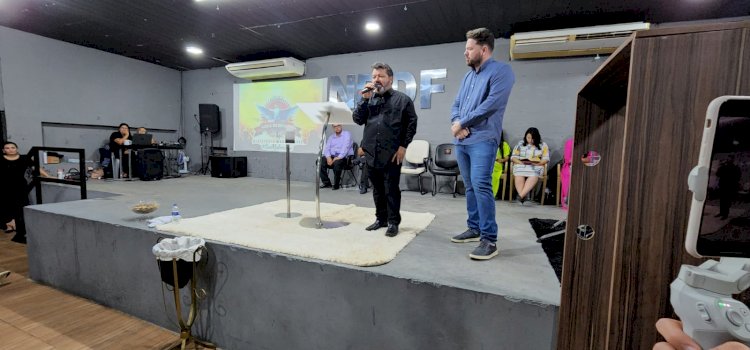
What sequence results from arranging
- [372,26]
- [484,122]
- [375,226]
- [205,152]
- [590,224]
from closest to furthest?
[590,224], [484,122], [375,226], [372,26], [205,152]

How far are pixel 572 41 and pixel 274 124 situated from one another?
5.03 metres

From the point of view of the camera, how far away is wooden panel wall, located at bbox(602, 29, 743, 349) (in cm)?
56

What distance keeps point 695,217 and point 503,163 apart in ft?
13.6

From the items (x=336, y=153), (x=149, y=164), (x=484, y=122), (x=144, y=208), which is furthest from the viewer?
(x=149, y=164)

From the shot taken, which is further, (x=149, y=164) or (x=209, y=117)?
(x=209, y=117)

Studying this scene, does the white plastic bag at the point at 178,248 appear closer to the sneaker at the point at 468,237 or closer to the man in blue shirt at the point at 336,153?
the sneaker at the point at 468,237

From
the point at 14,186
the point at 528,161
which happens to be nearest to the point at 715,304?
the point at 528,161

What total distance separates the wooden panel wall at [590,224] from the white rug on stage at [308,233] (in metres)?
0.80

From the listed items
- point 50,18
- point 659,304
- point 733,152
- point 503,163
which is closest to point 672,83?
point 733,152

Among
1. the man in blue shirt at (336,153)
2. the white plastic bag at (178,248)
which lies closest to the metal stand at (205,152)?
the man in blue shirt at (336,153)

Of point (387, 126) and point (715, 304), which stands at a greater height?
point (387, 126)

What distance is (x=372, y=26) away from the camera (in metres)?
4.32

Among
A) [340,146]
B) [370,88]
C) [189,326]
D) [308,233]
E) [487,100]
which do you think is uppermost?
[370,88]

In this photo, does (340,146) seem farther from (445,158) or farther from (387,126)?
(387,126)
